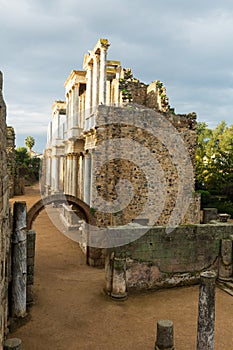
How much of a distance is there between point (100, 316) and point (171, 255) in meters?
3.29

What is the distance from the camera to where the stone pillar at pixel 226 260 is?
11.4 meters

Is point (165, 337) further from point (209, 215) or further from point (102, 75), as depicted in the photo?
point (209, 215)

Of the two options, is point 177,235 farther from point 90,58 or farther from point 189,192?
point 90,58

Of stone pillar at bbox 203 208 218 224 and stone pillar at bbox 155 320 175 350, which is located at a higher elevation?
stone pillar at bbox 203 208 218 224

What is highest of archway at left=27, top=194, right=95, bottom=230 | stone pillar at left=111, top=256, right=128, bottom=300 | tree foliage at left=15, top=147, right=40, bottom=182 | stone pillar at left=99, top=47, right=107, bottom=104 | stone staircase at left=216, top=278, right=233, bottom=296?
stone pillar at left=99, top=47, right=107, bottom=104

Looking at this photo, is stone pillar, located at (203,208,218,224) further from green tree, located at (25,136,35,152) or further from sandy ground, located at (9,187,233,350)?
green tree, located at (25,136,35,152)

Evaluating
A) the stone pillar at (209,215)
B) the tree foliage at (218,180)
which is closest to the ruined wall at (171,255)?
the stone pillar at (209,215)

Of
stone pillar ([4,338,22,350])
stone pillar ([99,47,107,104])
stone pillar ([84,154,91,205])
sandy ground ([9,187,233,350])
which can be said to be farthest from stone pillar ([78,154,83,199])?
stone pillar ([4,338,22,350])

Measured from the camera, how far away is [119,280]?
1008 cm

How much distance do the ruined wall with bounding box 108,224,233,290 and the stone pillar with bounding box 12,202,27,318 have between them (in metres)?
2.87

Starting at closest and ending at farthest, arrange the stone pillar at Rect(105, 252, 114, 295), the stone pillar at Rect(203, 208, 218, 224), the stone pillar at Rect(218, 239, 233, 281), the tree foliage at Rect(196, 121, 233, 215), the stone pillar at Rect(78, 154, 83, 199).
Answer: the stone pillar at Rect(105, 252, 114, 295) < the stone pillar at Rect(218, 239, 233, 281) < the stone pillar at Rect(78, 154, 83, 199) < the stone pillar at Rect(203, 208, 218, 224) < the tree foliage at Rect(196, 121, 233, 215)

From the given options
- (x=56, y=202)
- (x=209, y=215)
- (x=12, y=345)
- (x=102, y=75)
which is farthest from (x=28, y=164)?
(x=12, y=345)

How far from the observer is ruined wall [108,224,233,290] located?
1053 centimetres

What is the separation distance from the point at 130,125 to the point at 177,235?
5.81 metres
